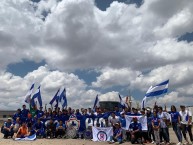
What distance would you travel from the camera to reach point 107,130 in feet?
63.4

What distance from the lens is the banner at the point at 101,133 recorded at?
1924 centimetres

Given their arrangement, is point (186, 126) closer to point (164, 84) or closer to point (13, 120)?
point (164, 84)

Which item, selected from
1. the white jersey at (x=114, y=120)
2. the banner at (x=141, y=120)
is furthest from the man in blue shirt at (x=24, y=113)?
the banner at (x=141, y=120)

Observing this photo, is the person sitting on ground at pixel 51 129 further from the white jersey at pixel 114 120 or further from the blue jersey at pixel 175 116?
the blue jersey at pixel 175 116

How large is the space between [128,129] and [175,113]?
3035mm

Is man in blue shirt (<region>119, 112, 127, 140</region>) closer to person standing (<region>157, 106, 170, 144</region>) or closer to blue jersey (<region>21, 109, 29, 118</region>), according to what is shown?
person standing (<region>157, 106, 170, 144</region>)

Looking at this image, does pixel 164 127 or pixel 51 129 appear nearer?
pixel 164 127

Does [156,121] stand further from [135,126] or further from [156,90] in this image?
[156,90]

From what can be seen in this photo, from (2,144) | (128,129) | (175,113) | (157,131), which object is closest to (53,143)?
(2,144)

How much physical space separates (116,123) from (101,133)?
1146 mm

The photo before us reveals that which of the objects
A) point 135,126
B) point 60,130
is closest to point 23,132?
point 60,130

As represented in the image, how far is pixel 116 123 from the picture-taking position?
760 inches

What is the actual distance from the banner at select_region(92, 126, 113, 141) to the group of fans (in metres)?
0.32

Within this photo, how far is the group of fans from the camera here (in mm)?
17109
